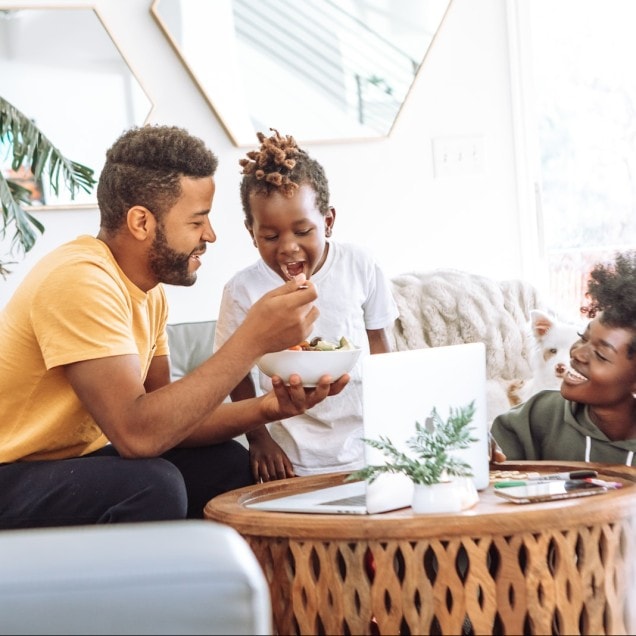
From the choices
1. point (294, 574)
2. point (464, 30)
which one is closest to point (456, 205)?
point (464, 30)

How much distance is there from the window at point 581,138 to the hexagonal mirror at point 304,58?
1.52ft

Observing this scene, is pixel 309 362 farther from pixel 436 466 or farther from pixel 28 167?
pixel 28 167

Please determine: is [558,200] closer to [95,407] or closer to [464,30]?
[464,30]

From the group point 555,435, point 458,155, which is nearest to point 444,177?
point 458,155

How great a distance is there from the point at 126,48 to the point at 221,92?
1.06 ft

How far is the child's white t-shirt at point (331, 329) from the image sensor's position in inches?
88.7

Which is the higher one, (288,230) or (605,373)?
(288,230)

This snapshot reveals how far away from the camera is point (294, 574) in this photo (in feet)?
Answer: 4.63

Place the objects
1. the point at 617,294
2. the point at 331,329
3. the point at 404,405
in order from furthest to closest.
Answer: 1. the point at 331,329
2. the point at 617,294
3. the point at 404,405

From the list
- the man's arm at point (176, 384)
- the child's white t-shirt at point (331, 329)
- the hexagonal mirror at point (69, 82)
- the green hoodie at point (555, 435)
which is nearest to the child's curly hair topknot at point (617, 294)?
the green hoodie at point (555, 435)

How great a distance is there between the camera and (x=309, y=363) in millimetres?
1785

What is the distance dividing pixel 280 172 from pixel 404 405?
0.85 metres

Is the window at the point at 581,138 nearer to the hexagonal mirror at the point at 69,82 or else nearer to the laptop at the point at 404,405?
the hexagonal mirror at the point at 69,82

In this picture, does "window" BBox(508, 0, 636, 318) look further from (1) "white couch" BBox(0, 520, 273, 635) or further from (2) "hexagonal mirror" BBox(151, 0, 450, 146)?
(1) "white couch" BBox(0, 520, 273, 635)
